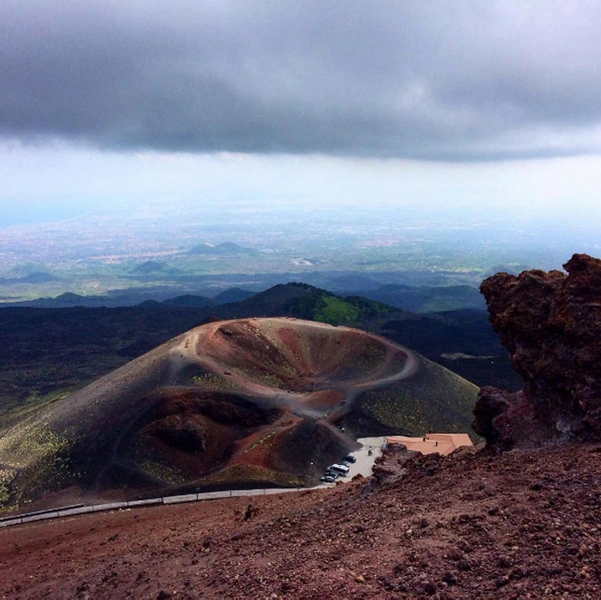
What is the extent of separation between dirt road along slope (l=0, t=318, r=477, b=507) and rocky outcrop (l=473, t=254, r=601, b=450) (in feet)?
91.3

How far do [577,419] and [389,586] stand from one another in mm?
11236

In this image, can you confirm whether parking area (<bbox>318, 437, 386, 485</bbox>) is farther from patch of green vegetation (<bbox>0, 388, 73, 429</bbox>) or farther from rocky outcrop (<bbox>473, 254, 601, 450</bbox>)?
patch of green vegetation (<bbox>0, 388, 73, 429</bbox>)

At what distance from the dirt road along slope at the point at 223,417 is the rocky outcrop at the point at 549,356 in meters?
27.8

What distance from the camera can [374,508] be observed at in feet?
59.3

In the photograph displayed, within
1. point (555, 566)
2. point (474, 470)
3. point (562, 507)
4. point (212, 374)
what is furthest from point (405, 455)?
point (212, 374)

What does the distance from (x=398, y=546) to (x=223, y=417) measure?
43286mm

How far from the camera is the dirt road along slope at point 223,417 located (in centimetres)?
4603

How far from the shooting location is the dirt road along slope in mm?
46031

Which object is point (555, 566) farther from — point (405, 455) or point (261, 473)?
point (261, 473)

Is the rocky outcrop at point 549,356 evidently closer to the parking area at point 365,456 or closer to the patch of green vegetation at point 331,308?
the parking area at point 365,456

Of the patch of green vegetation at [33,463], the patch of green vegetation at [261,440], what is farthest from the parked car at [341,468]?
the patch of green vegetation at [33,463]

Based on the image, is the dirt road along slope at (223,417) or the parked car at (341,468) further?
the parked car at (341,468)

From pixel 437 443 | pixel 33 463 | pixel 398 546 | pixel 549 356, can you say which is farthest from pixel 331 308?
pixel 398 546

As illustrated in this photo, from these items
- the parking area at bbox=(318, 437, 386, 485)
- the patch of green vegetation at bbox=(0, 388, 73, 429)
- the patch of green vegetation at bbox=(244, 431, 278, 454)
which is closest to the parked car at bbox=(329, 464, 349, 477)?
the parking area at bbox=(318, 437, 386, 485)
